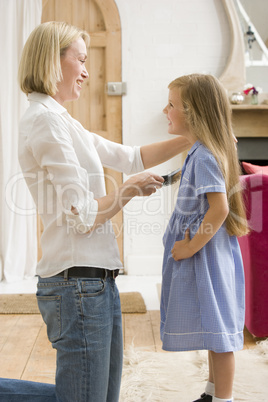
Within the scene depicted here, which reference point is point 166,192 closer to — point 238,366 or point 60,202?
point 238,366

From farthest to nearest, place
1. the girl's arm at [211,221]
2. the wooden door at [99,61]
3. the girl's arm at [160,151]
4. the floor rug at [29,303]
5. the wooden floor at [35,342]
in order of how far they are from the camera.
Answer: the wooden door at [99,61]
the floor rug at [29,303]
the wooden floor at [35,342]
the girl's arm at [160,151]
the girl's arm at [211,221]

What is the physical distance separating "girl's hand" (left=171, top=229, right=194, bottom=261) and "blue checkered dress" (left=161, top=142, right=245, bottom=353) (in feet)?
0.07

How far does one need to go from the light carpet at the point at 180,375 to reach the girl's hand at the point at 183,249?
63cm

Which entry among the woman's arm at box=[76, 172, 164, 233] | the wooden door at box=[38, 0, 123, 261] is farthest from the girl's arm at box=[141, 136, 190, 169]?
the wooden door at box=[38, 0, 123, 261]

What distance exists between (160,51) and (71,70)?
276 cm

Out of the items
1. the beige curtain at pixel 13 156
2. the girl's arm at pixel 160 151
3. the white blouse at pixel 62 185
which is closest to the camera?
the white blouse at pixel 62 185

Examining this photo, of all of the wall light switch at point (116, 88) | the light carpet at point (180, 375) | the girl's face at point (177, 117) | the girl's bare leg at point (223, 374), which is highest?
the wall light switch at point (116, 88)

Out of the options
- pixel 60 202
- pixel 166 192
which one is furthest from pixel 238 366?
pixel 166 192

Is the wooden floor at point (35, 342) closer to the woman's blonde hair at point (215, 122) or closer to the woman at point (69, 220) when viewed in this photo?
the woman at point (69, 220)

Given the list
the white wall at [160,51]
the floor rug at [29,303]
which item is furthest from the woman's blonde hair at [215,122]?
the white wall at [160,51]

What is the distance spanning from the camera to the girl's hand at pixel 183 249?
1.57 metres

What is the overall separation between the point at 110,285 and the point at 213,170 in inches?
20.8

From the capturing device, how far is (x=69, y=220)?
4.00 ft

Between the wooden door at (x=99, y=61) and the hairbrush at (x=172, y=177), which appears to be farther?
the wooden door at (x=99, y=61)
